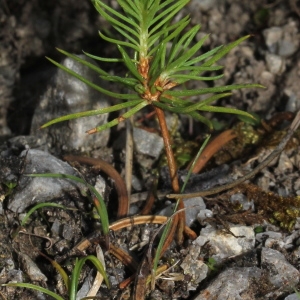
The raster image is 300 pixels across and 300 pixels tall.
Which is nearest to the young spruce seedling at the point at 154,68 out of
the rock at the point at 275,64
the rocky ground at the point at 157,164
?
the rocky ground at the point at 157,164

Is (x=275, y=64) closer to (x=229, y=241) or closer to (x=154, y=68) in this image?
(x=229, y=241)

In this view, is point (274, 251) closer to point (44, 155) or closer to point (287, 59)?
point (44, 155)

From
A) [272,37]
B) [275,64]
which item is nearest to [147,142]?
[275,64]

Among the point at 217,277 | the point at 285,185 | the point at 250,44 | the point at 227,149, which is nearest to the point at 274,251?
the point at 217,277

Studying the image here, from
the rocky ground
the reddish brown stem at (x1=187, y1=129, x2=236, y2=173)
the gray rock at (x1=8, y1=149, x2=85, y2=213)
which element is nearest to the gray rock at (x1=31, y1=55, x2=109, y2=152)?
the rocky ground

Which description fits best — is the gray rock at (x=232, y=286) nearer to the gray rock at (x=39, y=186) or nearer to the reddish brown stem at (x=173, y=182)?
the reddish brown stem at (x=173, y=182)

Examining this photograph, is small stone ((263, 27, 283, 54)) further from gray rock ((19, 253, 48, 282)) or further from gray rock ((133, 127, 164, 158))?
gray rock ((19, 253, 48, 282))
